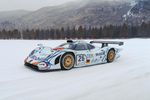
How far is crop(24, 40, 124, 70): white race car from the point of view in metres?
7.83

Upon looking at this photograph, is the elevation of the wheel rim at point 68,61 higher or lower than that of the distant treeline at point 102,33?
lower

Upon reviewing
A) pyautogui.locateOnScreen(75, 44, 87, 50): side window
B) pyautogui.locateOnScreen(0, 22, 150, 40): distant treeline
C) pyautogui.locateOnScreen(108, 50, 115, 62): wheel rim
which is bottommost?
pyautogui.locateOnScreen(108, 50, 115, 62): wheel rim

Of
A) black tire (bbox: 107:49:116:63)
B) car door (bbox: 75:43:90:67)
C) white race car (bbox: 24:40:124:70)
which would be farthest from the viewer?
black tire (bbox: 107:49:116:63)

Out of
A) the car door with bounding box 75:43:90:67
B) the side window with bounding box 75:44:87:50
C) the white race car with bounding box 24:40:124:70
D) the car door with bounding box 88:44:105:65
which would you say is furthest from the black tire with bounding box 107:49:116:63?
the side window with bounding box 75:44:87:50

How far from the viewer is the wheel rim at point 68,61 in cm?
816

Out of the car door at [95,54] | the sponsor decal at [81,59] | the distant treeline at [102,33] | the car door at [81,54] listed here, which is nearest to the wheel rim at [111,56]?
the car door at [95,54]

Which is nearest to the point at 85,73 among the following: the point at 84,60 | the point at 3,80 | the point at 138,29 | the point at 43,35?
the point at 84,60

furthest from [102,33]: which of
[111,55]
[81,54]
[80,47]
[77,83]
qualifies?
[77,83]

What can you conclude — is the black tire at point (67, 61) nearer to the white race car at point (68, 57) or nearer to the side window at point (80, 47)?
the white race car at point (68, 57)

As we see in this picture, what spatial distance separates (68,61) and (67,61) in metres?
Answer: 0.05

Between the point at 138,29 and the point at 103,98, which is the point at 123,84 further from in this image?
the point at 138,29

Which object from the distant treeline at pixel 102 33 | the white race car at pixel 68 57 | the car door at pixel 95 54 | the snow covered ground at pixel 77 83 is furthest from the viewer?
the distant treeline at pixel 102 33

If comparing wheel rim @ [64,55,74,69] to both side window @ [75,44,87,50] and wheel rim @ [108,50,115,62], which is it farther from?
wheel rim @ [108,50,115,62]

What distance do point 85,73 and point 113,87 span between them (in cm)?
182
